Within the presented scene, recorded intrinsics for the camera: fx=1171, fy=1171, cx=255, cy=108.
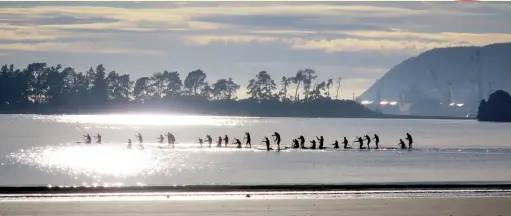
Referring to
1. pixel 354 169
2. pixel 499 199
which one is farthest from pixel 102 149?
pixel 499 199

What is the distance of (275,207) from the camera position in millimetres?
42656

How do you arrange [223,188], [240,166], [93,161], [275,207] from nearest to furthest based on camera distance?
[275,207] < [223,188] < [240,166] < [93,161]

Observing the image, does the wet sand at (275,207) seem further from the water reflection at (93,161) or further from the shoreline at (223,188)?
the water reflection at (93,161)

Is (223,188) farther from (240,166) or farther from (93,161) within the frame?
(93,161)

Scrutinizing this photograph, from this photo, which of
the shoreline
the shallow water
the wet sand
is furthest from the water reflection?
the wet sand

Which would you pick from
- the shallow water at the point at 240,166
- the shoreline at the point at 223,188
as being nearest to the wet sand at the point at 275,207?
the shoreline at the point at 223,188

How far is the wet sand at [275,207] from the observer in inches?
1585

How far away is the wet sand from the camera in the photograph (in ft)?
132

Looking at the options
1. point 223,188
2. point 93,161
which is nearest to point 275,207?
point 223,188

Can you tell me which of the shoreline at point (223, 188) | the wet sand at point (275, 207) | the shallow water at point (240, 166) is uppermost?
the shallow water at point (240, 166)

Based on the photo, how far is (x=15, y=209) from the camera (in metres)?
40.8

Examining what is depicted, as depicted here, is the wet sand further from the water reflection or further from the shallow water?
the water reflection

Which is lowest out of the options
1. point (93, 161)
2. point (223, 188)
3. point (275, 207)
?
point (275, 207)

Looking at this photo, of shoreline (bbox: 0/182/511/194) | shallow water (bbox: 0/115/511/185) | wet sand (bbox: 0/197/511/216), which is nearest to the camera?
wet sand (bbox: 0/197/511/216)
